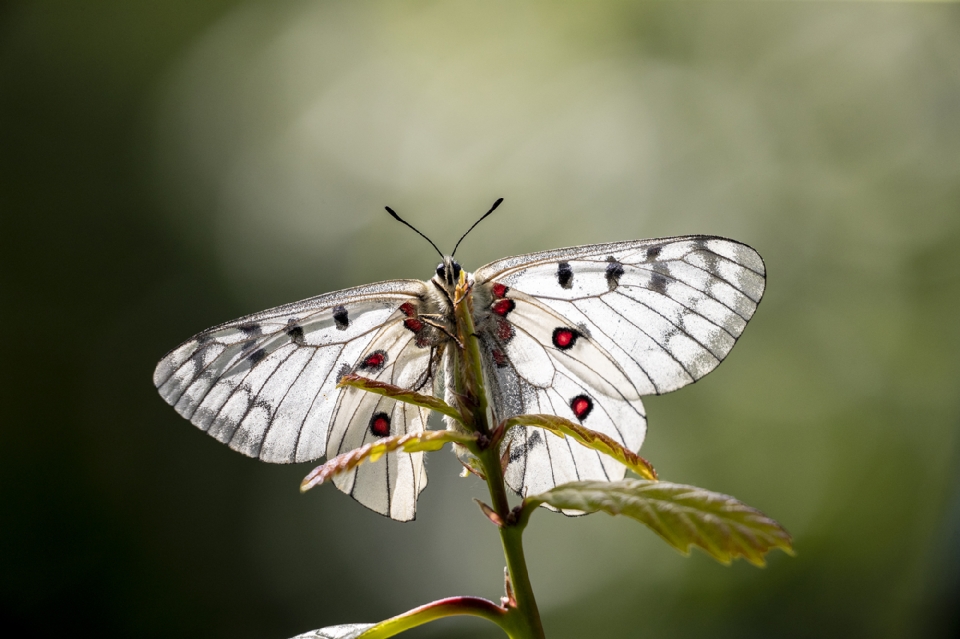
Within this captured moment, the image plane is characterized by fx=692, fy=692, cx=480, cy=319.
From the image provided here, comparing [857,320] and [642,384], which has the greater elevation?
[857,320]

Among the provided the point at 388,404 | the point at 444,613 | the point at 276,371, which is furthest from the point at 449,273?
the point at 444,613

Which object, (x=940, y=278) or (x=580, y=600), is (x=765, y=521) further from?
(x=940, y=278)

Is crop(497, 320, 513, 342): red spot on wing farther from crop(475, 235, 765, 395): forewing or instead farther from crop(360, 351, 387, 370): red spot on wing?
crop(360, 351, 387, 370): red spot on wing

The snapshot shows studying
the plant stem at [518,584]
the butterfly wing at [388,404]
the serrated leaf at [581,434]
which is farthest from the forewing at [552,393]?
the plant stem at [518,584]

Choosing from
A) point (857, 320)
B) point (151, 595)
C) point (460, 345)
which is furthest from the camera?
point (857, 320)

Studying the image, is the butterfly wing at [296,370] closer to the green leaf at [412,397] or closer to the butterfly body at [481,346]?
the butterfly body at [481,346]

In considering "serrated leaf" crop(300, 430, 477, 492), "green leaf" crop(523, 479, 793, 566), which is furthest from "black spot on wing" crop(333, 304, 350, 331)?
"green leaf" crop(523, 479, 793, 566)

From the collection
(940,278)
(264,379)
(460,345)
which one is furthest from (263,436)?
(940,278)
